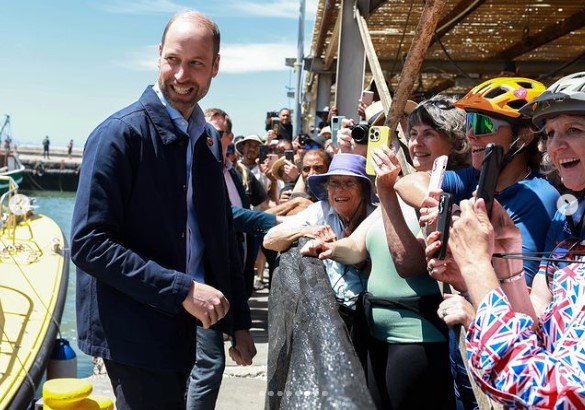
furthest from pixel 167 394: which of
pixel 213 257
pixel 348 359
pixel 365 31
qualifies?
pixel 365 31

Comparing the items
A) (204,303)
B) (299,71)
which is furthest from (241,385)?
(299,71)

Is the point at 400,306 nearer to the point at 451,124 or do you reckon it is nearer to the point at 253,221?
the point at 451,124

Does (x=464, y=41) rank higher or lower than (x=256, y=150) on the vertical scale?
higher

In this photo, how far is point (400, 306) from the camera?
3.19 m

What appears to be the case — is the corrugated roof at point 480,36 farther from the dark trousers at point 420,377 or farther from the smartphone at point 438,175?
the smartphone at point 438,175

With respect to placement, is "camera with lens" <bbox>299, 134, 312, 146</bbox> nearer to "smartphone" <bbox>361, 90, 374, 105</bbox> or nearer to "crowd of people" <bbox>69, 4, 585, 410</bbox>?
"smartphone" <bbox>361, 90, 374, 105</bbox>

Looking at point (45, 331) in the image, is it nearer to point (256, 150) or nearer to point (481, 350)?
point (256, 150)

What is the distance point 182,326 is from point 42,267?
8.30 m

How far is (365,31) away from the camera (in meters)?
6.06

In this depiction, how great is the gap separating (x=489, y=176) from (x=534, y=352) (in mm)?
709

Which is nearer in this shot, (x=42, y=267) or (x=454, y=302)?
(x=454, y=302)

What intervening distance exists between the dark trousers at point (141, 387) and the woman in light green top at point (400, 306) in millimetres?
973

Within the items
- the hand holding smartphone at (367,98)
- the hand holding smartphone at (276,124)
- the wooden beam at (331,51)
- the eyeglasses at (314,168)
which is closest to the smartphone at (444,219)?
the hand holding smartphone at (367,98)

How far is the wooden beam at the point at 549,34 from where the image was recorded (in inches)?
301
